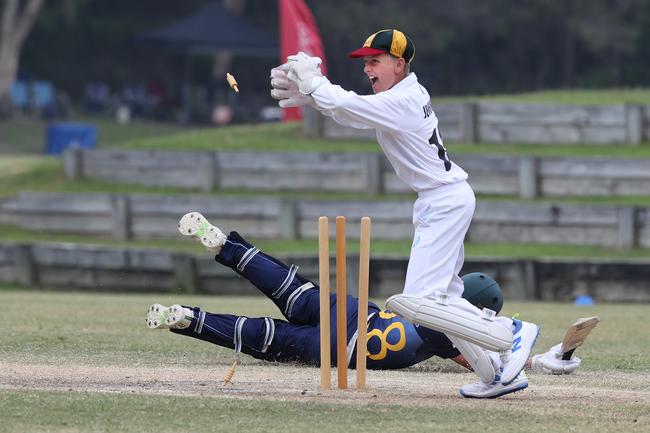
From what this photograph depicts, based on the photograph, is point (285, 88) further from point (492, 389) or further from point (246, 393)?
point (492, 389)

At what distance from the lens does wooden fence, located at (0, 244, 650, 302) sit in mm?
18297

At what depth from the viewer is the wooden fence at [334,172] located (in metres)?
22.3

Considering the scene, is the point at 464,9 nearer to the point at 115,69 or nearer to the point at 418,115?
the point at 115,69

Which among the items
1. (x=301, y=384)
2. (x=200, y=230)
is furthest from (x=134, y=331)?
(x=301, y=384)

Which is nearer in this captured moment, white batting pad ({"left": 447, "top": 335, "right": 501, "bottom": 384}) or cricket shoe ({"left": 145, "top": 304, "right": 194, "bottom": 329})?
white batting pad ({"left": 447, "top": 335, "right": 501, "bottom": 384})

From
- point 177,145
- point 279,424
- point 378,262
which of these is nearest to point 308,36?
point 177,145

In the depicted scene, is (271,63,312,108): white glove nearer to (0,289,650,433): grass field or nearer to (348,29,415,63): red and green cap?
(348,29,415,63): red and green cap

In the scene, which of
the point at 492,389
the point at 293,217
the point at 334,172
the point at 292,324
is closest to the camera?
the point at 492,389

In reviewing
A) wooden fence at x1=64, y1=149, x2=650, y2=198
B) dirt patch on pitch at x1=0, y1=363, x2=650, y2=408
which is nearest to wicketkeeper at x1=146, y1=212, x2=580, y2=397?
dirt patch on pitch at x1=0, y1=363, x2=650, y2=408

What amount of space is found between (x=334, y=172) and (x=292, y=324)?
14.4 m

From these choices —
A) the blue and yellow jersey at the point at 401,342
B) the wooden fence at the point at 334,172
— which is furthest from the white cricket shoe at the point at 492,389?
the wooden fence at the point at 334,172

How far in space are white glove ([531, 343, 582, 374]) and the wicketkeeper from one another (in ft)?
1.99

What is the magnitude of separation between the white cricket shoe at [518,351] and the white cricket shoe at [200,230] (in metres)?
1.95

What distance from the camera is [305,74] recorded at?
7953 mm
